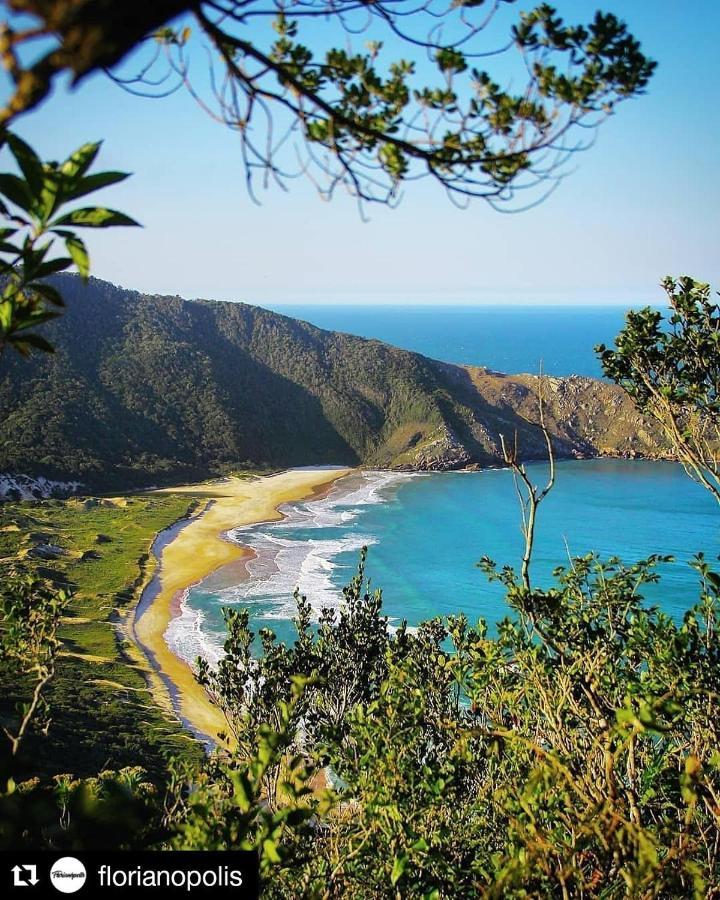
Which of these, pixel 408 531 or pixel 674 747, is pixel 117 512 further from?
pixel 674 747

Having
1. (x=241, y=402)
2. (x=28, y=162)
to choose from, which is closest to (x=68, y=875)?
(x=28, y=162)

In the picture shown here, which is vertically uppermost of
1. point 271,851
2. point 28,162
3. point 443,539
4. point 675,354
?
point 675,354

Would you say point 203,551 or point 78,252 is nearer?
point 78,252

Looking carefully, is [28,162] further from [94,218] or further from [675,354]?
[675,354]

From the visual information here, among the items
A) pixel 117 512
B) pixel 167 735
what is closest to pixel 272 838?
pixel 167 735

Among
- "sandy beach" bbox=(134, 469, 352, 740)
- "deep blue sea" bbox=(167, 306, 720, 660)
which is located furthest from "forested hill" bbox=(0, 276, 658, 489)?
"deep blue sea" bbox=(167, 306, 720, 660)

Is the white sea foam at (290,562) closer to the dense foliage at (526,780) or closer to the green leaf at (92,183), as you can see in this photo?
the dense foliage at (526,780)
